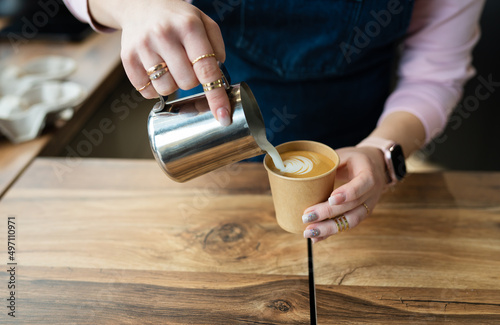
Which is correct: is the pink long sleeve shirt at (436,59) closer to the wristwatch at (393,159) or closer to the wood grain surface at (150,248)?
the wristwatch at (393,159)

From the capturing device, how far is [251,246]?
0.92 meters

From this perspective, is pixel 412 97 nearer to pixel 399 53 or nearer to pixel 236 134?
pixel 399 53

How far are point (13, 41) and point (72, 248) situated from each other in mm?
1725

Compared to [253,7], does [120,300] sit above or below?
below

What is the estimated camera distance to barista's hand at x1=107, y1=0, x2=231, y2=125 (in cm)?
69

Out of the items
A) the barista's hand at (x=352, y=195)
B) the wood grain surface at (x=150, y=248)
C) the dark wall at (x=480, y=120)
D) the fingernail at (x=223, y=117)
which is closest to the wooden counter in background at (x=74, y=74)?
the wood grain surface at (x=150, y=248)

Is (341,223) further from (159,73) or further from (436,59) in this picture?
(436,59)

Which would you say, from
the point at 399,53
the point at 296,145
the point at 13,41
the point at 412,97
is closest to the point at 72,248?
the point at 296,145

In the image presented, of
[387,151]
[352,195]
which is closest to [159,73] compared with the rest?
[352,195]

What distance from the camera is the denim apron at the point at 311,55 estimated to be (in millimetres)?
1105

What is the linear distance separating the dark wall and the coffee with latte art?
59.9 inches

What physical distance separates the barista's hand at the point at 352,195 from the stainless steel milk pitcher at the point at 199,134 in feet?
0.55

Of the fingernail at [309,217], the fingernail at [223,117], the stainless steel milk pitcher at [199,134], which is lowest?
the fingernail at [309,217]

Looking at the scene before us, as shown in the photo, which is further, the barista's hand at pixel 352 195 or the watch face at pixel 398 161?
the watch face at pixel 398 161
